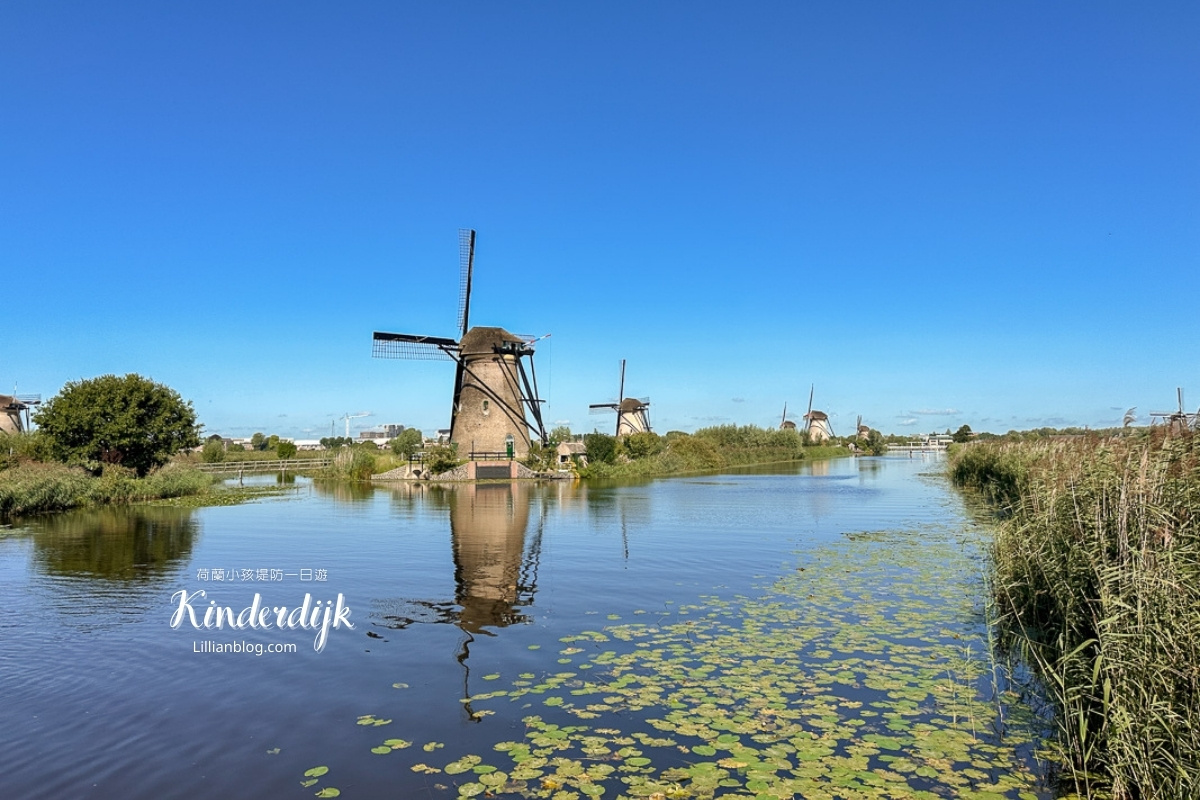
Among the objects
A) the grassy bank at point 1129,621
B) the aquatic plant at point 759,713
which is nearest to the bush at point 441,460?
the aquatic plant at point 759,713

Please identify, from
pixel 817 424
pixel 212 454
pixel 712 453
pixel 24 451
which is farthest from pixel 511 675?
pixel 817 424

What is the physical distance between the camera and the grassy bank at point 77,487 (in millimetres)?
22500

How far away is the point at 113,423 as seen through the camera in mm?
29734

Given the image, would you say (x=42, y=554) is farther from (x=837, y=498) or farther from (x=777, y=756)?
(x=837, y=498)

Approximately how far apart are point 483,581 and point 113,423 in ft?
84.2

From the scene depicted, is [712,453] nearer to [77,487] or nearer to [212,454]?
[212,454]

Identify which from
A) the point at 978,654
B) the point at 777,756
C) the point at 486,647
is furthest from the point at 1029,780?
the point at 486,647

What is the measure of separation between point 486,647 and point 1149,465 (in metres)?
6.25

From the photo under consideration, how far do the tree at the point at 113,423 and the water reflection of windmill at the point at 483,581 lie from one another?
1700 centimetres

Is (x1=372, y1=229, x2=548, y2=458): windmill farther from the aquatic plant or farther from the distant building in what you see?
the aquatic plant

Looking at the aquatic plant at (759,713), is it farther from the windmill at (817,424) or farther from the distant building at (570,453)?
the windmill at (817,424)

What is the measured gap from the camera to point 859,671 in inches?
267

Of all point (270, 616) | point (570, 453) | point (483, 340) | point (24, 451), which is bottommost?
point (270, 616)

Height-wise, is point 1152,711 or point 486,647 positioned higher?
point 1152,711
